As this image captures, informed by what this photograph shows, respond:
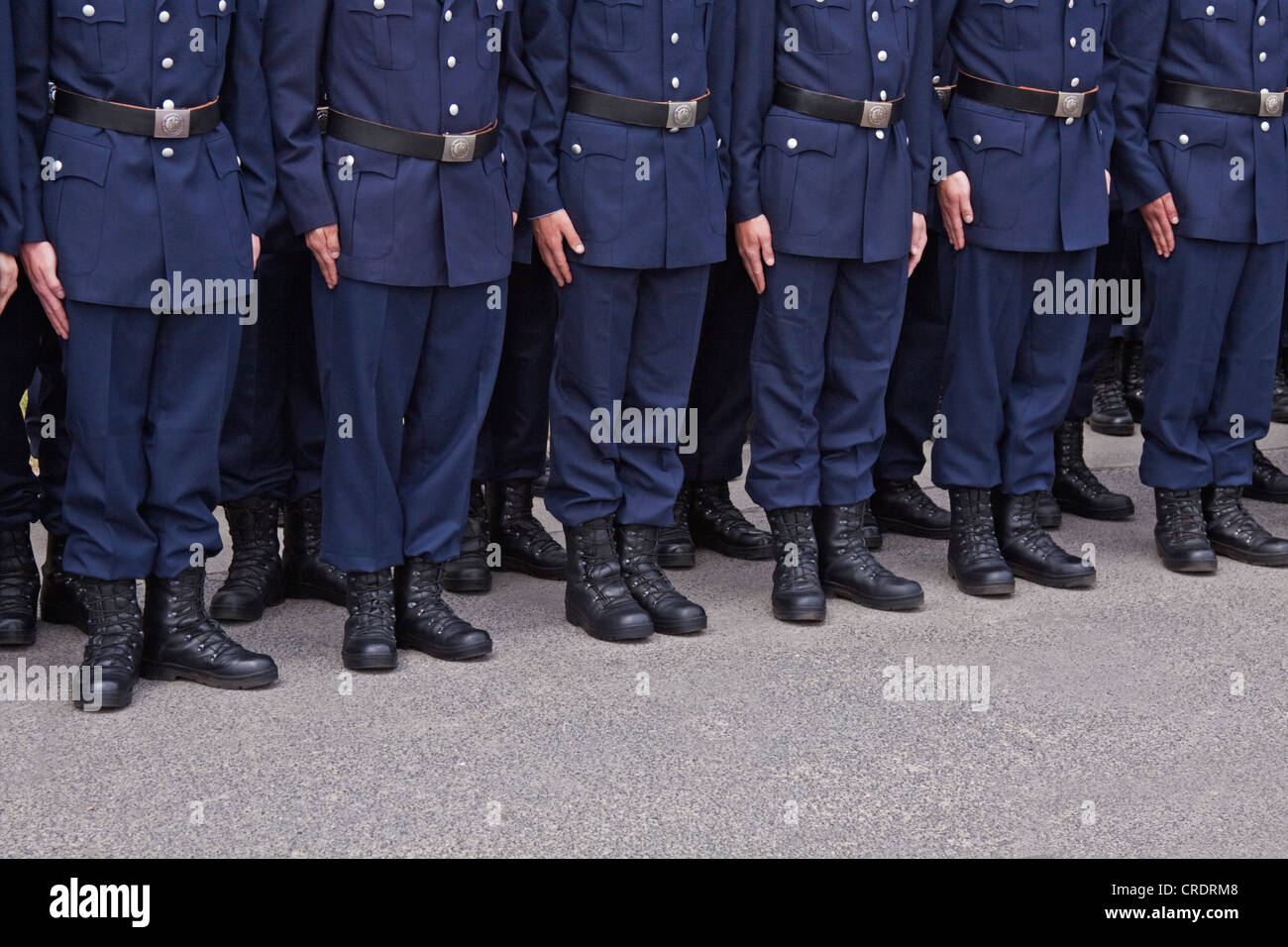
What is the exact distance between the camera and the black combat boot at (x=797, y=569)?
4.40 m

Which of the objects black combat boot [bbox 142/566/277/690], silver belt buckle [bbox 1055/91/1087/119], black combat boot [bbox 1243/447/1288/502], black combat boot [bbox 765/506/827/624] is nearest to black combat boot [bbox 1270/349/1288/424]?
black combat boot [bbox 1243/447/1288/502]

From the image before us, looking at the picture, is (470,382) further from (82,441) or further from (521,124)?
(82,441)

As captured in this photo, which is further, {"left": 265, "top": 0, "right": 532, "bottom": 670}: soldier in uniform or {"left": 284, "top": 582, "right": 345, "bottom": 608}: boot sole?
{"left": 284, "top": 582, "right": 345, "bottom": 608}: boot sole

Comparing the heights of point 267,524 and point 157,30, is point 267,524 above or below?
below

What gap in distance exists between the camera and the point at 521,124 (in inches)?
162

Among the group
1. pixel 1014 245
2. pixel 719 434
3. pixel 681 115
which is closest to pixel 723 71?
pixel 681 115

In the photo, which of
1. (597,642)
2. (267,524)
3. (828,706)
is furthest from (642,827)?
(267,524)

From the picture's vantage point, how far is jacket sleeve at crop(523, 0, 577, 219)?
409cm

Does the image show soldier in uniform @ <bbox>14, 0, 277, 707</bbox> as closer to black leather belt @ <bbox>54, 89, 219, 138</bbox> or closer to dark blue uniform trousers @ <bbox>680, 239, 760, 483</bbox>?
black leather belt @ <bbox>54, 89, 219, 138</bbox>

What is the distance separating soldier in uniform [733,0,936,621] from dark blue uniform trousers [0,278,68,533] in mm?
1699

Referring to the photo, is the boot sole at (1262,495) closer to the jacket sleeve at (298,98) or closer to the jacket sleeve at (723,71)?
the jacket sleeve at (723,71)

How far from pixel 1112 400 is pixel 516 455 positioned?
8.90ft

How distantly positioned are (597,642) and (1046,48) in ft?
6.31

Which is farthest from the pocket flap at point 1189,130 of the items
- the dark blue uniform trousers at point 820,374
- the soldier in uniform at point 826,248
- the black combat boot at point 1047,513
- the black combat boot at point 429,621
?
the black combat boot at point 429,621
